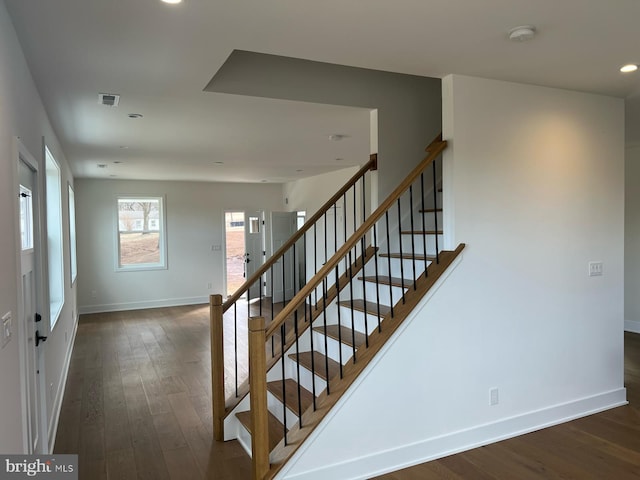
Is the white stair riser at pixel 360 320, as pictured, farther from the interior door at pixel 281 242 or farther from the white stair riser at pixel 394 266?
the interior door at pixel 281 242

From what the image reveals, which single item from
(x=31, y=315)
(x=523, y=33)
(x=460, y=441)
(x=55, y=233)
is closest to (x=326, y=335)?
(x=460, y=441)

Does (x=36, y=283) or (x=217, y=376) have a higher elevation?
(x=36, y=283)

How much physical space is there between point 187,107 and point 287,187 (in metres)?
6.30

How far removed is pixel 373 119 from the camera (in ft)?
12.5

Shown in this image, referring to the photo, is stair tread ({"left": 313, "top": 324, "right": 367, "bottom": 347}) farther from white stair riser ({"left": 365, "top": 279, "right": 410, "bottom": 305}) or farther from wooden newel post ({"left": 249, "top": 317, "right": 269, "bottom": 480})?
wooden newel post ({"left": 249, "top": 317, "right": 269, "bottom": 480})

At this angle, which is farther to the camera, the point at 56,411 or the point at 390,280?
the point at 56,411

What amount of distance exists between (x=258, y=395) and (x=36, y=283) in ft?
5.33

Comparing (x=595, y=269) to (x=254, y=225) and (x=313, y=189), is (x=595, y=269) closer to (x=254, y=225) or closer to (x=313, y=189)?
(x=313, y=189)

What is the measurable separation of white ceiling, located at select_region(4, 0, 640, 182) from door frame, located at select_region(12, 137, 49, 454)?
580 millimetres

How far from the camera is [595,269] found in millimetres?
3572

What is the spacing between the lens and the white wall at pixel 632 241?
610 cm

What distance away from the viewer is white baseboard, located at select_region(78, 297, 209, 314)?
27.4 ft

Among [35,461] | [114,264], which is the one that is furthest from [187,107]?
[114,264]

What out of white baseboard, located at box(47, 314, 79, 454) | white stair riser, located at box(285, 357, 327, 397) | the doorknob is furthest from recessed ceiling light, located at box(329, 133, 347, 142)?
white baseboard, located at box(47, 314, 79, 454)
